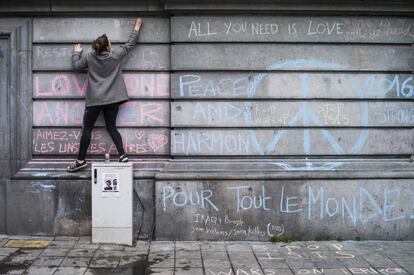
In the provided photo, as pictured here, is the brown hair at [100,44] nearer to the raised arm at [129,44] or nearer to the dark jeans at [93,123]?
the raised arm at [129,44]

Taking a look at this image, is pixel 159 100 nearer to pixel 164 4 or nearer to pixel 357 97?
pixel 164 4

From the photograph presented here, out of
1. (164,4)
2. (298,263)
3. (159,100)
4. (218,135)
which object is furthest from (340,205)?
(164,4)

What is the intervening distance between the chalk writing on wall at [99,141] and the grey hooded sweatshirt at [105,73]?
568 millimetres

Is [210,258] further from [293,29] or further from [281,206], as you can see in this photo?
[293,29]

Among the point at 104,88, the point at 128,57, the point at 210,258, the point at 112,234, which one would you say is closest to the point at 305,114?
the point at 210,258

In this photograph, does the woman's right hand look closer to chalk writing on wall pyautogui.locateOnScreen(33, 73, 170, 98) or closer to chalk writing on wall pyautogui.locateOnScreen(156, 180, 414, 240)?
chalk writing on wall pyautogui.locateOnScreen(33, 73, 170, 98)

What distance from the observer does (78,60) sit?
26.0 feet

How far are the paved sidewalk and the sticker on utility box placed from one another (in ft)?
2.55

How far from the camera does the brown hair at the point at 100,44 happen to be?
7628 millimetres

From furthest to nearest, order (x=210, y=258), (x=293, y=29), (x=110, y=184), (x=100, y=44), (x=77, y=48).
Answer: (x=293, y=29), (x=77, y=48), (x=100, y=44), (x=110, y=184), (x=210, y=258)

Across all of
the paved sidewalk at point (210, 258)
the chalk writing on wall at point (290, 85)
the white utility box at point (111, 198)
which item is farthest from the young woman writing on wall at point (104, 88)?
the paved sidewalk at point (210, 258)

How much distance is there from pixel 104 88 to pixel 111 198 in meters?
1.73

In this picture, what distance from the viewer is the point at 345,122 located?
26.8 feet

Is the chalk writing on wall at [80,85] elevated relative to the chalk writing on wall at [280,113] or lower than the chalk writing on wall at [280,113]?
elevated
